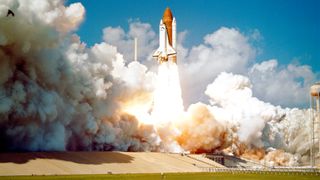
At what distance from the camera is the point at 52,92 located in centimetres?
6006

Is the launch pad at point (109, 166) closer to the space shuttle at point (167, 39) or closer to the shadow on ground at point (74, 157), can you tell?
the shadow on ground at point (74, 157)

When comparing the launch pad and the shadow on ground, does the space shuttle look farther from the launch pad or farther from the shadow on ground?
the shadow on ground

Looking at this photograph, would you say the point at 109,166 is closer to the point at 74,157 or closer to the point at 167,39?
the point at 74,157

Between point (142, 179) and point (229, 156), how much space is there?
1824 inches

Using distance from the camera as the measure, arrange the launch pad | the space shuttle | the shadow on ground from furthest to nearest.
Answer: the space shuttle
the shadow on ground
the launch pad

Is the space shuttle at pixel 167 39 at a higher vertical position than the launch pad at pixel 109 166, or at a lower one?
higher

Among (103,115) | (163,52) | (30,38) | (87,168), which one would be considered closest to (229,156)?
(163,52)

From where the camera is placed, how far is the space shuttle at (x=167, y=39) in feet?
284

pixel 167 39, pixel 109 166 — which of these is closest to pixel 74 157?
pixel 109 166

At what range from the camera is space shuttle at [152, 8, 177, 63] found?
86.6 m

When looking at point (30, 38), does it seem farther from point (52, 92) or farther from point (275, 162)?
point (275, 162)

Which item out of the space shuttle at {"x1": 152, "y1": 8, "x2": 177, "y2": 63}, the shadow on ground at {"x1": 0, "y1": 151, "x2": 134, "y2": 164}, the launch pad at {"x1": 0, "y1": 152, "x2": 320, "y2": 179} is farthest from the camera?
the space shuttle at {"x1": 152, "y1": 8, "x2": 177, "y2": 63}

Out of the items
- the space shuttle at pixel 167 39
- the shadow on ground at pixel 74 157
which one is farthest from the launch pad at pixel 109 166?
the space shuttle at pixel 167 39

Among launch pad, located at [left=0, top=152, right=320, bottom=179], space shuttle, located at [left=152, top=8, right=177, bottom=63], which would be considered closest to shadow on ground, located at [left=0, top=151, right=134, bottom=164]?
launch pad, located at [left=0, top=152, right=320, bottom=179]
